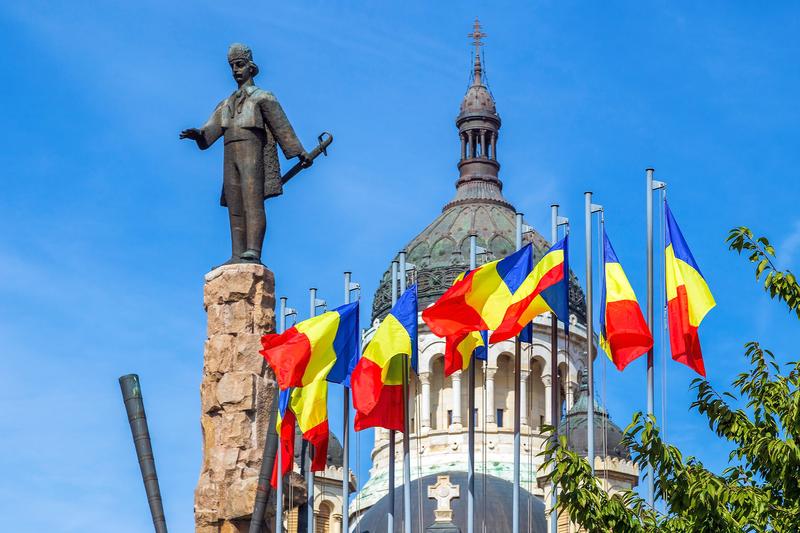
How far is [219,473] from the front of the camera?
30.6 meters

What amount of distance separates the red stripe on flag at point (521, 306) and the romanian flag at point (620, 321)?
3.24 feet

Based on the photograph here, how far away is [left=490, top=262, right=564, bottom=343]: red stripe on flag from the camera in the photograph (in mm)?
38688

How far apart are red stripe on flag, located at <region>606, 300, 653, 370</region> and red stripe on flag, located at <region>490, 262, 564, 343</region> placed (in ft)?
3.75

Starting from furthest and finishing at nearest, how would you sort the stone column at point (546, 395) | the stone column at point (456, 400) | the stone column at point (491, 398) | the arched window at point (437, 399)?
the arched window at point (437, 399)
the stone column at point (456, 400)
the stone column at point (491, 398)
the stone column at point (546, 395)

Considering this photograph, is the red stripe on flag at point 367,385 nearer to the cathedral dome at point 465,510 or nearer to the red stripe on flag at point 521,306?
the red stripe on flag at point 521,306

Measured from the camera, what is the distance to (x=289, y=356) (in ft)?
119

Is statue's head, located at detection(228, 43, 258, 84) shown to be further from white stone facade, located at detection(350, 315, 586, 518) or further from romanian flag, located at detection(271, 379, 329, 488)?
white stone facade, located at detection(350, 315, 586, 518)

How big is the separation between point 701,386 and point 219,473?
287 inches

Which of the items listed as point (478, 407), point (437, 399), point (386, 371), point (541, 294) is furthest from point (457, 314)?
point (437, 399)

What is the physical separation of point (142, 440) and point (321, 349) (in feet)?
26.3

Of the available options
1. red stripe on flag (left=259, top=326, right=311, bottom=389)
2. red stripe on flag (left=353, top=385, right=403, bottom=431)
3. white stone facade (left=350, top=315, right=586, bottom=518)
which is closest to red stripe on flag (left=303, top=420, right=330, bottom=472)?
red stripe on flag (left=353, top=385, right=403, bottom=431)

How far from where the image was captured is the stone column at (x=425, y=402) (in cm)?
11512

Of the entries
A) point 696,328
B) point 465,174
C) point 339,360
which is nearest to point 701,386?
point 696,328

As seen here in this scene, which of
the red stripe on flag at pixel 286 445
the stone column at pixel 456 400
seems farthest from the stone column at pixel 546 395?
the red stripe on flag at pixel 286 445
